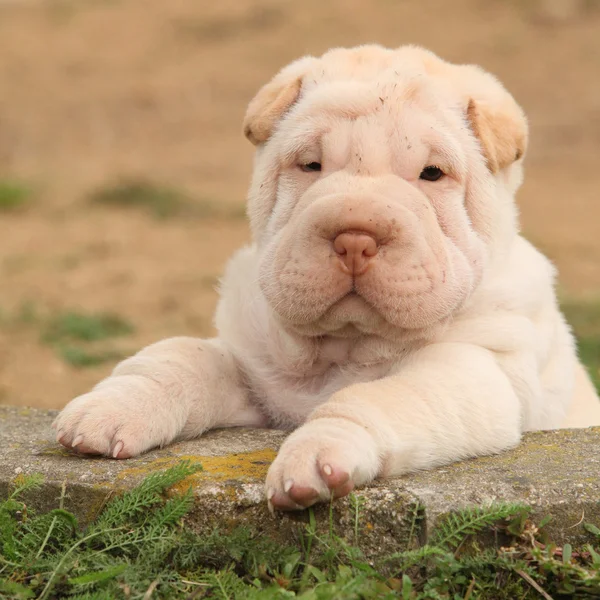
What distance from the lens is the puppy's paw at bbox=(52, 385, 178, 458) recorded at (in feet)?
12.0

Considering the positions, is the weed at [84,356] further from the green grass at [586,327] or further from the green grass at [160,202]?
the green grass at [160,202]

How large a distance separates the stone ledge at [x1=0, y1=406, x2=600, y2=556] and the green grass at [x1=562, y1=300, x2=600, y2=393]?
12.6 ft

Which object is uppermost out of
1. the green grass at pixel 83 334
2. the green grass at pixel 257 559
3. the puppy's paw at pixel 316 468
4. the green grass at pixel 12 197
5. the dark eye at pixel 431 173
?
the dark eye at pixel 431 173

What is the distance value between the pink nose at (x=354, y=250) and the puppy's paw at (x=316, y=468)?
22.6 inches

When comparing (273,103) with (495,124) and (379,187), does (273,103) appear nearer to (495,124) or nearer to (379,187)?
(379,187)

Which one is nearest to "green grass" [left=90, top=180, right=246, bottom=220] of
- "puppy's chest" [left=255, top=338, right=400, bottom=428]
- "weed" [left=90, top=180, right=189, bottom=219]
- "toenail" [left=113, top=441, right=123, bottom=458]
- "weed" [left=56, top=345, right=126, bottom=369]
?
"weed" [left=90, top=180, right=189, bottom=219]

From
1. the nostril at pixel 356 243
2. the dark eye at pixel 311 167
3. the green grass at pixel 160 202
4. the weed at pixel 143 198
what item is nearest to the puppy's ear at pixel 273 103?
the dark eye at pixel 311 167

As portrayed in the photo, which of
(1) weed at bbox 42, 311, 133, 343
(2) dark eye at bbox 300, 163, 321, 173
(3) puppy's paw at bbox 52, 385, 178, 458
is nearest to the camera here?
(3) puppy's paw at bbox 52, 385, 178, 458

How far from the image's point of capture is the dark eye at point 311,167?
3.94m

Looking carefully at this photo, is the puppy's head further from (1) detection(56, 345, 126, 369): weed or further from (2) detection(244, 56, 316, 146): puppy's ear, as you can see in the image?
(1) detection(56, 345, 126, 369): weed

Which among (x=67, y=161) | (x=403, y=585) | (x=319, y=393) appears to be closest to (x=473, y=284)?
(x=319, y=393)

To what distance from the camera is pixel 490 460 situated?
3.65 metres

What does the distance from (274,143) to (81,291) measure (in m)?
6.20

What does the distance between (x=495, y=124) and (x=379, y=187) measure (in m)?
0.68
